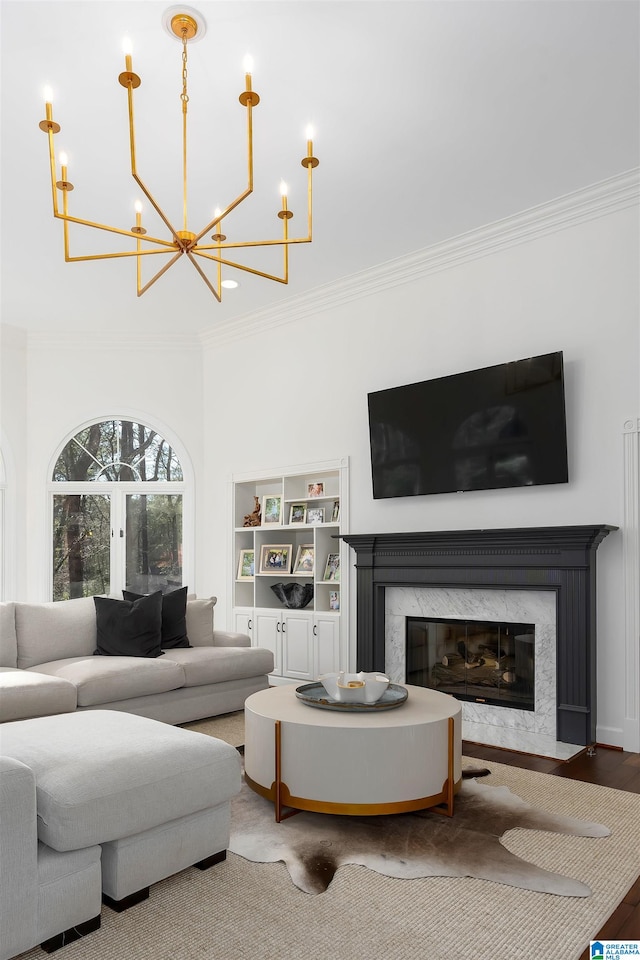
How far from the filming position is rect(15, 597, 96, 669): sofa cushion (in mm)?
4461

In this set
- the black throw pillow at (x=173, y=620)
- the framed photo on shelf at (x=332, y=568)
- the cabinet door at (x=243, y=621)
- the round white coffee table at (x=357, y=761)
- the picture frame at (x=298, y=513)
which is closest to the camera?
the round white coffee table at (x=357, y=761)

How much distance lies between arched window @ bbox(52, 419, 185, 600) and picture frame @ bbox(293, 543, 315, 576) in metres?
1.42

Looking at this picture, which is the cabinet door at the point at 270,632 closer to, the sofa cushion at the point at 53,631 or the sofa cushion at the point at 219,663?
the sofa cushion at the point at 219,663

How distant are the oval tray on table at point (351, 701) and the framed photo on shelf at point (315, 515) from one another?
7.72ft

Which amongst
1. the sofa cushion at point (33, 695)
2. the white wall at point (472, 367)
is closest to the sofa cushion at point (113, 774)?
the sofa cushion at point (33, 695)

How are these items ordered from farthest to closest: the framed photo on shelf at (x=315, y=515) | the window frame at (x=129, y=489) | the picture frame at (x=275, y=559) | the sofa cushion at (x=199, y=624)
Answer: the window frame at (x=129, y=489) → the picture frame at (x=275, y=559) → the framed photo on shelf at (x=315, y=515) → the sofa cushion at (x=199, y=624)

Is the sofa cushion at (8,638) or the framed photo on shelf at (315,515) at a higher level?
the framed photo on shelf at (315,515)

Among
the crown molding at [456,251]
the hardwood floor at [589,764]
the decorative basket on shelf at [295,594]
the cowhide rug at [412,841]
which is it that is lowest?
the hardwood floor at [589,764]

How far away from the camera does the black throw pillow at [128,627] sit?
4.60 metres

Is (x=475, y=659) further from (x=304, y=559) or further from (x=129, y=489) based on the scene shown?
(x=129, y=489)

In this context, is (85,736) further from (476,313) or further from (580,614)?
(476,313)

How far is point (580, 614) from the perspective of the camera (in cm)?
399

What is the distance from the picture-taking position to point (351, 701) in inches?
127

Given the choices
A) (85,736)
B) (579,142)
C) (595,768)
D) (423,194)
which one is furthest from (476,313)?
(85,736)
